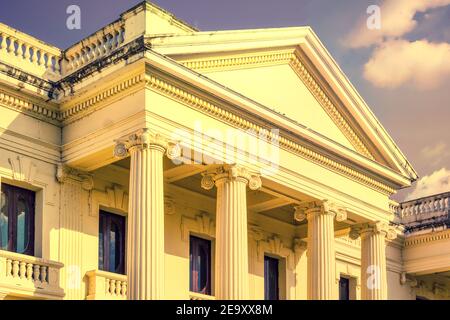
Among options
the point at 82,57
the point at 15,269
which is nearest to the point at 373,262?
the point at 82,57

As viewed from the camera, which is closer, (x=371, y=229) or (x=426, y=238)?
(x=371, y=229)

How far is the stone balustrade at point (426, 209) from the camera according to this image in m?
33.1

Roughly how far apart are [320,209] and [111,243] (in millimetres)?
5061

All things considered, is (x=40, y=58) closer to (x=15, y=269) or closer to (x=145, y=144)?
(x=145, y=144)

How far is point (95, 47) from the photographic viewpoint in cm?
2203

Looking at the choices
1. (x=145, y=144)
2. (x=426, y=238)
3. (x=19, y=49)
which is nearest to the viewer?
(x=145, y=144)

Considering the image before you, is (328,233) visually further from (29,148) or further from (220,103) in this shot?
(29,148)

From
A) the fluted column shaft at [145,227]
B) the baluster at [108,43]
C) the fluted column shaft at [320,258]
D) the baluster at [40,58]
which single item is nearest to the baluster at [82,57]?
the baluster at [108,43]

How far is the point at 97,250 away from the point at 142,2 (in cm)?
537

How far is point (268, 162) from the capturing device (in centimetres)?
2294

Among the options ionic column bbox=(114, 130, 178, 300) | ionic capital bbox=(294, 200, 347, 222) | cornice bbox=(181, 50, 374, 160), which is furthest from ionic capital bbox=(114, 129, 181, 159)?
ionic capital bbox=(294, 200, 347, 222)

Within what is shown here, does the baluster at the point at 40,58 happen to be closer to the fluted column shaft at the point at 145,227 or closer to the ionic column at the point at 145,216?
the ionic column at the point at 145,216

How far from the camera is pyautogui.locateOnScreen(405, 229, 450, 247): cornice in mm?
32594
